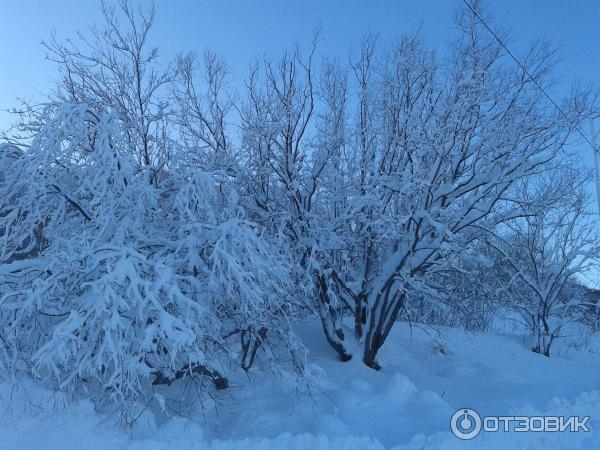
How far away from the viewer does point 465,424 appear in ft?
16.7

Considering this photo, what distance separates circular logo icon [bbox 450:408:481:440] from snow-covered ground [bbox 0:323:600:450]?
93 millimetres

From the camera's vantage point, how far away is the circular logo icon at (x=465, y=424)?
4777 millimetres

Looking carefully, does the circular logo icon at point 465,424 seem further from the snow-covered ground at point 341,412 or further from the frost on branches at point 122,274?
the frost on branches at point 122,274

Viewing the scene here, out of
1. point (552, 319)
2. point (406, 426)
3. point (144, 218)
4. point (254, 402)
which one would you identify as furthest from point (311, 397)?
point (552, 319)

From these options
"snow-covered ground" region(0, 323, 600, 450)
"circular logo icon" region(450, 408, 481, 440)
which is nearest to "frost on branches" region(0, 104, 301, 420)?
"snow-covered ground" region(0, 323, 600, 450)

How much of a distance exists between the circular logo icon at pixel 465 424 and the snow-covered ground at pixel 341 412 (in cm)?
9

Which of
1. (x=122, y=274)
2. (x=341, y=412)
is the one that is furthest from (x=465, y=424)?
(x=122, y=274)

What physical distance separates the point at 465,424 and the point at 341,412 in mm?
1446

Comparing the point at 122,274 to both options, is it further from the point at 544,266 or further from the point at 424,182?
the point at 544,266

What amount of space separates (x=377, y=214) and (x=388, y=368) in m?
2.93

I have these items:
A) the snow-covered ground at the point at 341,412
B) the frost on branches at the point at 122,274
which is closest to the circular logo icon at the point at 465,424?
the snow-covered ground at the point at 341,412

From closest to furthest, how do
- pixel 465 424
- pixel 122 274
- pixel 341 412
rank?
1. pixel 122 274
2. pixel 465 424
3. pixel 341 412

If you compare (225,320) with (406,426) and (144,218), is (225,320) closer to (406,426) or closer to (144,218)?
(144,218)

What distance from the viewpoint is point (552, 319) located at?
13828mm
